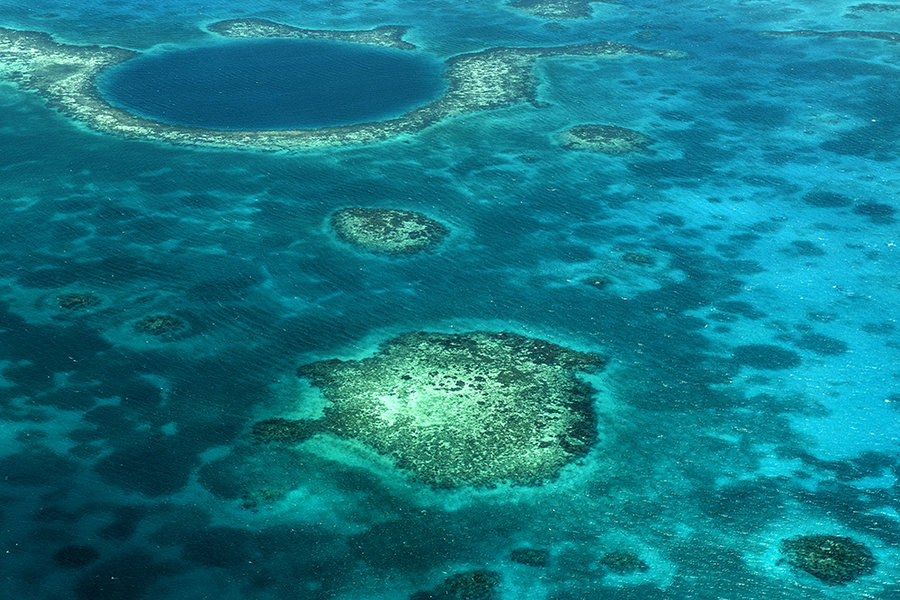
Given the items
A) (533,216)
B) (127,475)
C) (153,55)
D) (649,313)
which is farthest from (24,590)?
(153,55)

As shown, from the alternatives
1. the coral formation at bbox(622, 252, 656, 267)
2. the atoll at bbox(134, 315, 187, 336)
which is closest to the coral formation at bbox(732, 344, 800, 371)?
the coral formation at bbox(622, 252, 656, 267)

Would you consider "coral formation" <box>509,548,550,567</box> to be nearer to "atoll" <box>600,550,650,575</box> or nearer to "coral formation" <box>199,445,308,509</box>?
"atoll" <box>600,550,650,575</box>

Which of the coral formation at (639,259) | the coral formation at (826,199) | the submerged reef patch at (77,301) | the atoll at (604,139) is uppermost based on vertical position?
the atoll at (604,139)

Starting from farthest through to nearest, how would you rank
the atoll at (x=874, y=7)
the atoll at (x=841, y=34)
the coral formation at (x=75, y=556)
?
the atoll at (x=874, y=7), the atoll at (x=841, y=34), the coral formation at (x=75, y=556)

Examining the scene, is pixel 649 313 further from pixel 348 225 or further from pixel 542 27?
pixel 542 27

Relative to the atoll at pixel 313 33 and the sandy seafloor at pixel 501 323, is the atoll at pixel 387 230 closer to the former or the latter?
the sandy seafloor at pixel 501 323

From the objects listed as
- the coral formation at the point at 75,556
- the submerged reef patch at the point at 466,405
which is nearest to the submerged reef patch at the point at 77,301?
the submerged reef patch at the point at 466,405

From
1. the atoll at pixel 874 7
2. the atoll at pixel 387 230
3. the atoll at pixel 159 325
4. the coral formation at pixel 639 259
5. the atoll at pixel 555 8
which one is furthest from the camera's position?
the atoll at pixel 874 7

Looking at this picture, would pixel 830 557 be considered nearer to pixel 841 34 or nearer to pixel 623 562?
pixel 623 562
